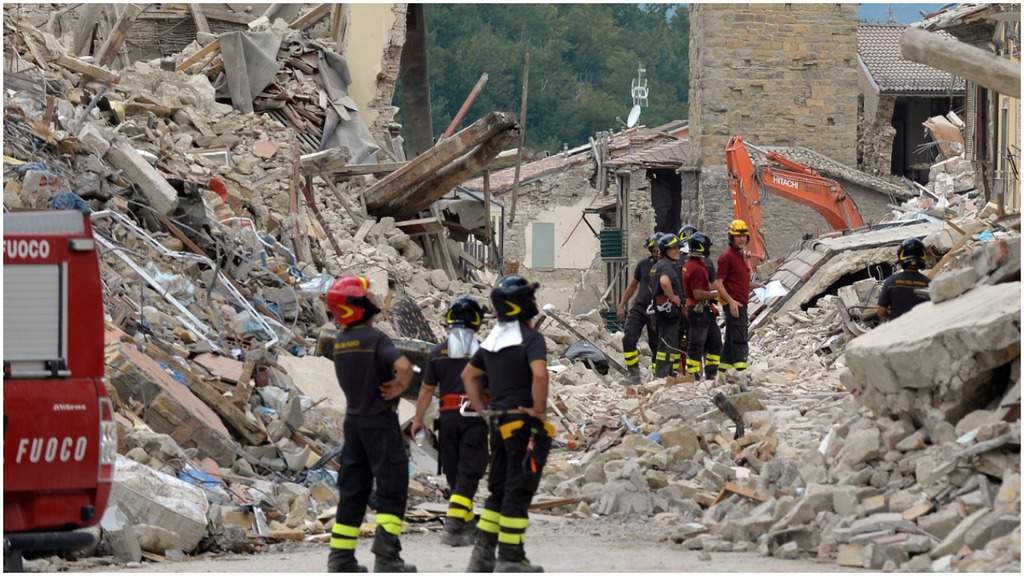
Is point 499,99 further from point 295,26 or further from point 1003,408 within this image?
point 1003,408

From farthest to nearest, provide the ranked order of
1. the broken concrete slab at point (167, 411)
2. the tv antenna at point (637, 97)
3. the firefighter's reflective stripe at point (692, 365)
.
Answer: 1. the tv antenna at point (637, 97)
2. the firefighter's reflective stripe at point (692, 365)
3. the broken concrete slab at point (167, 411)

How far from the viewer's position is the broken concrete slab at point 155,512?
10.6 meters

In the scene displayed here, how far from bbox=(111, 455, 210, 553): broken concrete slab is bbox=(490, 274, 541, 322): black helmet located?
253 centimetres

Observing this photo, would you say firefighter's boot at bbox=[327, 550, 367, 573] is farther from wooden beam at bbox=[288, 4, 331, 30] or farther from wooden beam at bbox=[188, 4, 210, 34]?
wooden beam at bbox=[288, 4, 331, 30]

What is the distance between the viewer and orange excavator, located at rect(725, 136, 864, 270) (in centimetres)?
2941

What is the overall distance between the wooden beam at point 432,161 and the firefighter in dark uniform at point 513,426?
1280cm

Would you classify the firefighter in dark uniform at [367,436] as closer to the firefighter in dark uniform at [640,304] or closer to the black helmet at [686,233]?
the firefighter in dark uniform at [640,304]

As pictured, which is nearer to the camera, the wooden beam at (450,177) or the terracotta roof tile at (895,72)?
the wooden beam at (450,177)

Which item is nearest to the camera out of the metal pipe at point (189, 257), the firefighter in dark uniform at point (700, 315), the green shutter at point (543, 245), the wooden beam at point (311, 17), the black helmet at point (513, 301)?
the black helmet at point (513, 301)

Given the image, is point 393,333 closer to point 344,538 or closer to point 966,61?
point 966,61

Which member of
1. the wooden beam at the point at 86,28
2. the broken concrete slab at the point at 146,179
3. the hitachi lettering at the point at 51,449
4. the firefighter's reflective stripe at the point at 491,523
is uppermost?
the wooden beam at the point at 86,28

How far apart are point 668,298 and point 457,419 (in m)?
6.78

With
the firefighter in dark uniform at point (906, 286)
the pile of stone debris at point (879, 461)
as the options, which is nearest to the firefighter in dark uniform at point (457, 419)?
the pile of stone debris at point (879, 461)

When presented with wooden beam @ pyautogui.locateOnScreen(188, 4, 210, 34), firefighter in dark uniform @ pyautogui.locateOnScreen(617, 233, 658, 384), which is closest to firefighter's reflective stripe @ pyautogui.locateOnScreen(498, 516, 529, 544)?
firefighter in dark uniform @ pyautogui.locateOnScreen(617, 233, 658, 384)
